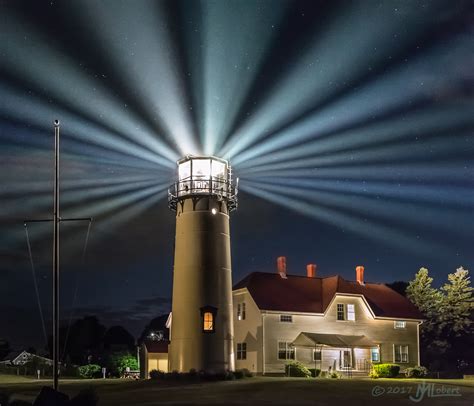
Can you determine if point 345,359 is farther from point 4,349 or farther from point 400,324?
point 4,349

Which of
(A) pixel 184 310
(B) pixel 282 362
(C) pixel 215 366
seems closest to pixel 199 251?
(A) pixel 184 310

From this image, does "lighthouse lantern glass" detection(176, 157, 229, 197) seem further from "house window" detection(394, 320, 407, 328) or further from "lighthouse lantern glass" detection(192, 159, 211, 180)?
"house window" detection(394, 320, 407, 328)

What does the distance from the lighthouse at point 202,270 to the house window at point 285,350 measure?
5.52 meters

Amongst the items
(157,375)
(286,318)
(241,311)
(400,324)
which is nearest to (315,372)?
(286,318)

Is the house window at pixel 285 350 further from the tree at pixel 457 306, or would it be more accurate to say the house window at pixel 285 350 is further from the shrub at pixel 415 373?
the tree at pixel 457 306

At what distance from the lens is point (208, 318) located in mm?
36906

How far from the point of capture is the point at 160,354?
46.2m

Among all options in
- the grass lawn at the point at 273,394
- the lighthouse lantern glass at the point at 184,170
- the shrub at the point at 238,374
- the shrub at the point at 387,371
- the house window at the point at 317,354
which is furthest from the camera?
the house window at the point at 317,354

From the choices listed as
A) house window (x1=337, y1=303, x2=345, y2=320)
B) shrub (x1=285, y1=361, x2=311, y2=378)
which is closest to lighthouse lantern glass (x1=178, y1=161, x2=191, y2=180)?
shrub (x1=285, y1=361, x2=311, y2=378)

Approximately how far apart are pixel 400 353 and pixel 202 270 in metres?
17.2

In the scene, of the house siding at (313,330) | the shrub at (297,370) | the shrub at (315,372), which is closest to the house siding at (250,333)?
the house siding at (313,330)

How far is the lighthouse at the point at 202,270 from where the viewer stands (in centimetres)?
3681

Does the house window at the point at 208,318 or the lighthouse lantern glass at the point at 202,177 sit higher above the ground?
the lighthouse lantern glass at the point at 202,177

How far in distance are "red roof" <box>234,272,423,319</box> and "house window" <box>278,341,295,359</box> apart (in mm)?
2002
